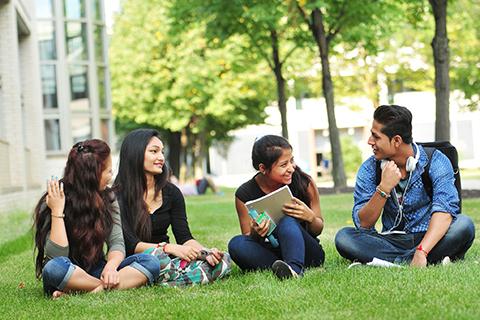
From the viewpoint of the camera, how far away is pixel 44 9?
36938mm

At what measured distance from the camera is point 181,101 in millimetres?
46906

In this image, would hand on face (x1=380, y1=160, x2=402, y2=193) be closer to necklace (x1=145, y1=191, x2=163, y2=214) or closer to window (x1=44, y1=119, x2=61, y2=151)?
necklace (x1=145, y1=191, x2=163, y2=214)

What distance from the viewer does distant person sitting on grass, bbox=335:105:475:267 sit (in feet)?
24.5

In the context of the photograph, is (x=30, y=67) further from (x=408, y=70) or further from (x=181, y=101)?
(x=408, y=70)

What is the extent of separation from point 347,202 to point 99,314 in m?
13.8

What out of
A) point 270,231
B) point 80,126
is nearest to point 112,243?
point 270,231

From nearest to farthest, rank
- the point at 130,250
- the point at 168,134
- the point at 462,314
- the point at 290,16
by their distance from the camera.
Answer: the point at 462,314 → the point at 130,250 → the point at 290,16 → the point at 168,134

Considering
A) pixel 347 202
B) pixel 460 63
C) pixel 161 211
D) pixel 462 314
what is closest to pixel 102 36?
pixel 460 63

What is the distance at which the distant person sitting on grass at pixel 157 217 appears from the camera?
738 centimetres

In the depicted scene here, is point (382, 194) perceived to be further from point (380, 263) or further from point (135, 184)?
point (135, 184)

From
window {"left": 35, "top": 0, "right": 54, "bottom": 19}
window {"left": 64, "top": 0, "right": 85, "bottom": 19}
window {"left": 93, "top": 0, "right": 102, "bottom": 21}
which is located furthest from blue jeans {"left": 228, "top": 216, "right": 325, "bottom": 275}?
window {"left": 93, "top": 0, "right": 102, "bottom": 21}

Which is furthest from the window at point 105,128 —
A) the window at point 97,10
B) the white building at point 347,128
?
the white building at point 347,128

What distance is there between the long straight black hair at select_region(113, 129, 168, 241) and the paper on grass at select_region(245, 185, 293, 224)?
2.46ft

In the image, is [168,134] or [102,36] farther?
[168,134]
